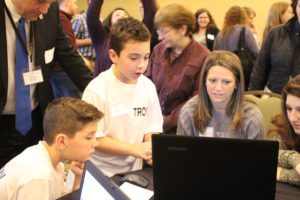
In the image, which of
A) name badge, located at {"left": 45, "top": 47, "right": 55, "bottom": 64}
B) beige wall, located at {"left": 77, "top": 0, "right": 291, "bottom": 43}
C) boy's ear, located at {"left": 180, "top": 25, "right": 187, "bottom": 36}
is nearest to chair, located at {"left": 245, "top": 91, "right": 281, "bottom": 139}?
boy's ear, located at {"left": 180, "top": 25, "right": 187, "bottom": 36}

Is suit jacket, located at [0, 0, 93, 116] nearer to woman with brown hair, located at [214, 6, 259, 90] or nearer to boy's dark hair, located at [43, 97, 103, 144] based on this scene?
boy's dark hair, located at [43, 97, 103, 144]

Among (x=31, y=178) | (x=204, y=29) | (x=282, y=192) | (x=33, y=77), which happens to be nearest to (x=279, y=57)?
(x=282, y=192)

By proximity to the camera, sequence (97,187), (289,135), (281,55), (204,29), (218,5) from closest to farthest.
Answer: (97,187) → (289,135) → (281,55) → (204,29) → (218,5)

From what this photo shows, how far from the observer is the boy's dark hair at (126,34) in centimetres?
202

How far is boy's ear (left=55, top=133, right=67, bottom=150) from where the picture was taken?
67.2 inches

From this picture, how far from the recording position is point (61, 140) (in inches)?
67.3

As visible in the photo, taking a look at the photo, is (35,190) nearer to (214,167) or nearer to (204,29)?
(214,167)

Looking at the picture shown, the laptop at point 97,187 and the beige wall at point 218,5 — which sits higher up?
the beige wall at point 218,5

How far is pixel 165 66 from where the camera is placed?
277 centimetres

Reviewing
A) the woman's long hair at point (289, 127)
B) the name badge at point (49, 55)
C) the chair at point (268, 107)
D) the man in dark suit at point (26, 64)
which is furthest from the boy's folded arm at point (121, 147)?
the chair at point (268, 107)

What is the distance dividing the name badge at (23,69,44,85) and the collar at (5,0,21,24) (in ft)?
0.88

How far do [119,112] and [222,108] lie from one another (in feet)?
1.82

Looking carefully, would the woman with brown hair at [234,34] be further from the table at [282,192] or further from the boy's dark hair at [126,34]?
the table at [282,192]

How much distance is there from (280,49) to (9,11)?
1930mm
